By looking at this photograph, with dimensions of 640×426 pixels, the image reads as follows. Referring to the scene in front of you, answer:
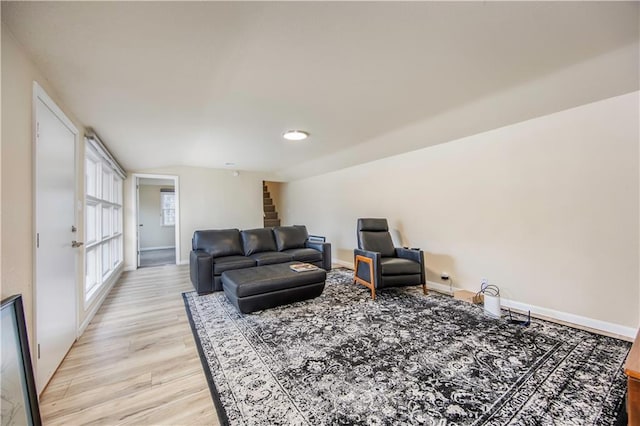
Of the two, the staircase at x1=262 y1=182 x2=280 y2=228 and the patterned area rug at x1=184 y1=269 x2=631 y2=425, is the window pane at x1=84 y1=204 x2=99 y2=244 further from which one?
the staircase at x1=262 y1=182 x2=280 y2=228

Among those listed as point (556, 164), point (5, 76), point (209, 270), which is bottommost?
point (209, 270)

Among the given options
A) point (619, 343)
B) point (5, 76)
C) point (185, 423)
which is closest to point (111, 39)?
point (5, 76)

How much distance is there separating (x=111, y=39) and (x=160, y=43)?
0.25 metres

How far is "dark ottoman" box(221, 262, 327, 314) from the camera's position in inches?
108

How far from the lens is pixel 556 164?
2.64 m

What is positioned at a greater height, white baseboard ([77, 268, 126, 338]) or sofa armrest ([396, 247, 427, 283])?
sofa armrest ([396, 247, 427, 283])

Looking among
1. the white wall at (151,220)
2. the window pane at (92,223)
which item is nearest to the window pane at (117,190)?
the window pane at (92,223)

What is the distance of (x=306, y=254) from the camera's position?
442 centimetres

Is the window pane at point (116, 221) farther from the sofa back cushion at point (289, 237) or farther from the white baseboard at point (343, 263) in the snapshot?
the white baseboard at point (343, 263)

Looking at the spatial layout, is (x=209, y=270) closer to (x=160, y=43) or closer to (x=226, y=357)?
(x=226, y=357)

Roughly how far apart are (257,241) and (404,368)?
313 cm

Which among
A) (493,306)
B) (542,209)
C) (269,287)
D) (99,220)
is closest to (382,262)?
(493,306)

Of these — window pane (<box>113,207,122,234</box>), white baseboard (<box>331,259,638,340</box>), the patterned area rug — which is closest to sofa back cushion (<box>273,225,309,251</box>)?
the patterned area rug

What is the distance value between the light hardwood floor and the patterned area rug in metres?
0.14
